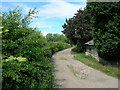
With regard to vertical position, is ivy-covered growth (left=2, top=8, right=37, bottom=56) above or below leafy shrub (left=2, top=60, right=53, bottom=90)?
above

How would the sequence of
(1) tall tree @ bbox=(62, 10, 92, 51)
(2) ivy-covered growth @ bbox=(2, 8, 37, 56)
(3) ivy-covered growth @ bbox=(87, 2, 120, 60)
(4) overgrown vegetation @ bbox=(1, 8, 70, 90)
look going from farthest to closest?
(1) tall tree @ bbox=(62, 10, 92, 51), (3) ivy-covered growth @ bbox=(87, 2, 120, 60), (2) ivy-covered growth @ bbox=(2, 8, 37, 56), (4) overgrown vegetation @ bbox=(1, 8, 70, 90)

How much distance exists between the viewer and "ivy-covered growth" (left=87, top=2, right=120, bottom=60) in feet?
38.4

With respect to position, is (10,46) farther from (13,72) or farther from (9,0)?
(9,0)

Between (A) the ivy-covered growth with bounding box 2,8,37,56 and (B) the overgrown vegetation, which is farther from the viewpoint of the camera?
(A) the ivy-covered growth with bounding box 2,8,37,56

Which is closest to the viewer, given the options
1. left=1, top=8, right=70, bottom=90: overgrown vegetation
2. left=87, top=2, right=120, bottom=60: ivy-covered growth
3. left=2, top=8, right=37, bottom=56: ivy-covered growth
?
left=1, top=8, right=70, bottom=90: overgrown vegetation

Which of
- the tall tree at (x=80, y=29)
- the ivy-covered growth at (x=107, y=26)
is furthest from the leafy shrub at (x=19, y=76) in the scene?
the tall tree at (x=80, y=29)

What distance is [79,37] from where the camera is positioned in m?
22.5

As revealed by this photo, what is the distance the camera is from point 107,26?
40.7 ft

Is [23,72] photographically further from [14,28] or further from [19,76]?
[14,28]

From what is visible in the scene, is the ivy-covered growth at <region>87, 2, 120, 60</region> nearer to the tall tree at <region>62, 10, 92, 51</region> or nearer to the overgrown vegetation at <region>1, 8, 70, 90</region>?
the tall tree at <region>62, 10, 92, 51</region>

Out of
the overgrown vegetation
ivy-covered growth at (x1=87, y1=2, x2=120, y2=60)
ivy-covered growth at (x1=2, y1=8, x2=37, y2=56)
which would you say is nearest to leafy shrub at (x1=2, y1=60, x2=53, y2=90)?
the overgrown vegetation

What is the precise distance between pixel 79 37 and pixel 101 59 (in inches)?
294

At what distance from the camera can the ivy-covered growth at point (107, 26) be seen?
38.4 ft

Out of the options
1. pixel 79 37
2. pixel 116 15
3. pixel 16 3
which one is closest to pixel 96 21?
pixel 116 15
